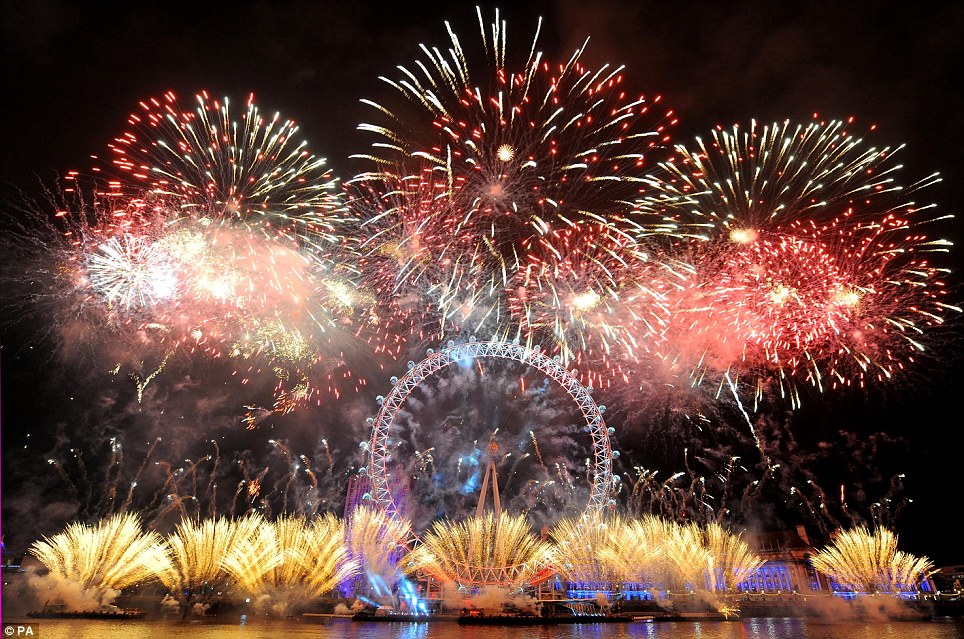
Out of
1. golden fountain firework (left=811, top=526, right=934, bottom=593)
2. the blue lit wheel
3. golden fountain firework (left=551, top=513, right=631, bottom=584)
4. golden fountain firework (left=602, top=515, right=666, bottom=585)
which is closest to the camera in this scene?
golden fountain firework (left=602, top=515, right=666, bottom=585)

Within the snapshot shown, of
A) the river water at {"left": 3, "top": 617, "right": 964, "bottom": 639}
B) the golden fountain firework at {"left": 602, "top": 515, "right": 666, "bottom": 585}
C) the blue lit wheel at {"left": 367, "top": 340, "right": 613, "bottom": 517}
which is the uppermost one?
the blue lit wheel at {"left": 367, "top": 340, "right": 613, "bottom": 517}

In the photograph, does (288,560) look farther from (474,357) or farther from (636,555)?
(636,555)

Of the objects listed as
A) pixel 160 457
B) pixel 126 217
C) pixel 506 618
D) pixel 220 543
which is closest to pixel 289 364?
pixel 220 543

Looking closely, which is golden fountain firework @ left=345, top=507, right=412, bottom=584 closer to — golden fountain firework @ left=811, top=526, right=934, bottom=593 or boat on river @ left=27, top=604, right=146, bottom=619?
boat on river @ left=27, top=604, right=146, bottom=619

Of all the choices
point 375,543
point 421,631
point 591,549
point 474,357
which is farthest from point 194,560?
point 591,549

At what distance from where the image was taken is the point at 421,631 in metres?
23.9

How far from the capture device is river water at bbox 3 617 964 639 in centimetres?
2014

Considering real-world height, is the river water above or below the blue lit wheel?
below

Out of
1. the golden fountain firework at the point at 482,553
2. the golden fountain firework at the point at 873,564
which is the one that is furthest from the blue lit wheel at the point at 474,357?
the golden fountain firework at the point at 873,564

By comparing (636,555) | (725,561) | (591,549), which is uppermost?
(591,549)

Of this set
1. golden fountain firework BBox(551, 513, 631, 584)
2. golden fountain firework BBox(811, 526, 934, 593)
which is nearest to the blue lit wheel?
golden fountain firework BBox(551, 513, 631, 584)

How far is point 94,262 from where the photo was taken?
25422 mm

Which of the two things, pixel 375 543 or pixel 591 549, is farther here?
pixel 591 549

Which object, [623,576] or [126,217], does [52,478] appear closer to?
[126,217]
